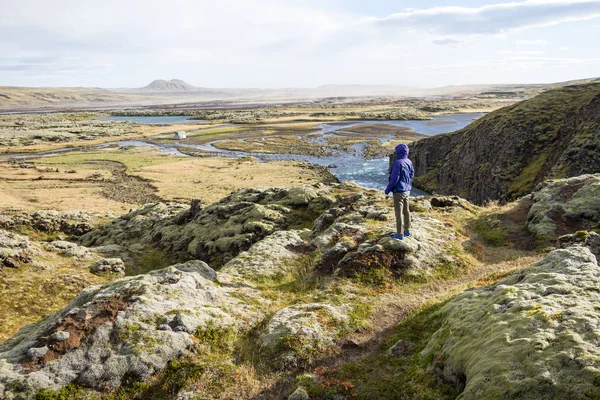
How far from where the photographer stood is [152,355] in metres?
13.5

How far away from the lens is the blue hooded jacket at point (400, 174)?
20.0 m

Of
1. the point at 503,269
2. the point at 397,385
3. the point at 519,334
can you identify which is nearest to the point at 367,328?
the point at 397,385

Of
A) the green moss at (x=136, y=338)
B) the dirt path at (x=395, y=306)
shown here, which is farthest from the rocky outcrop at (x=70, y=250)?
the dirt path at (x=395, y=306)

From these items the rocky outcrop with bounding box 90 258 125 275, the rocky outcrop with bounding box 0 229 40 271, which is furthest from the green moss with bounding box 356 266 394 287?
the rocky outcrop with bounding box 0 229 40 271

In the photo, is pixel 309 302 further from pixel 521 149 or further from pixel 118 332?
pixel 521 149

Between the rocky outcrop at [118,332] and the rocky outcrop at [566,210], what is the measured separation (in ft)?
73.6

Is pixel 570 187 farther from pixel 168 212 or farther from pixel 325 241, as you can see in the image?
pixel 168 212

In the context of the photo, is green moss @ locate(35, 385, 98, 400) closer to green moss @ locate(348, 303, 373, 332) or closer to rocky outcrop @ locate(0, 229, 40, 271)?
green moss @ locate(348, 303, 373, 332)

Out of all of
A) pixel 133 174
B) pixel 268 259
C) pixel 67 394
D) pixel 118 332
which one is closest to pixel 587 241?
pixel 268 259

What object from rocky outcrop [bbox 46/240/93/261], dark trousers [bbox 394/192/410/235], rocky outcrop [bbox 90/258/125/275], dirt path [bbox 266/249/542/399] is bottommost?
rocky outcrop [bbox 90/258/125/275]

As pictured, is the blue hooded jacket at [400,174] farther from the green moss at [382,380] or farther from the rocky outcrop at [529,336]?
the green moss at [382,380]

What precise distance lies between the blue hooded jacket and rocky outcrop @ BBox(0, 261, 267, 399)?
1006 cm

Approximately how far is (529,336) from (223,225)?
115 feet

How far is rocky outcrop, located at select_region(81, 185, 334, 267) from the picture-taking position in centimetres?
3819
